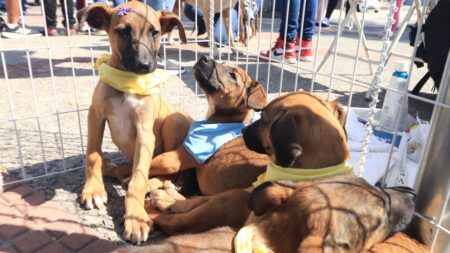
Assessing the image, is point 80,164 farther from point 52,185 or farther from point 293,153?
point 293,153

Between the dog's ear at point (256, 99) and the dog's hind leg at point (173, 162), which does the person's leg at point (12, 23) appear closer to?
the dog's hind leg at point (173, 162)

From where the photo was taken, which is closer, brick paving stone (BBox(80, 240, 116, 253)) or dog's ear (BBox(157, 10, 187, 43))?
brick paving stone (BBox(80, 240, 116, 253))

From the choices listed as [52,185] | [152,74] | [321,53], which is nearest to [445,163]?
[152,74]

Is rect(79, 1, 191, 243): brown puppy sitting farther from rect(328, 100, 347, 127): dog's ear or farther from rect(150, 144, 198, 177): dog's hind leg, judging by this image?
rect(328, 100, 347, 127): dog's ear

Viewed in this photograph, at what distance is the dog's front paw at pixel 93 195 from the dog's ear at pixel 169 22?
1244 mm

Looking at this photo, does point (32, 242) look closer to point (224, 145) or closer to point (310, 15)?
point (224, 145)

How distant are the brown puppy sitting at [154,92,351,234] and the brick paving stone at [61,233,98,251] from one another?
45cm

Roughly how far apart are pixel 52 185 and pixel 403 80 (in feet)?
10.7

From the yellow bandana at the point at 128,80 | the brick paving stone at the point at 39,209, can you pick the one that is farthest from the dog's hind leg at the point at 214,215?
the yellow bandana at the point at 128,80

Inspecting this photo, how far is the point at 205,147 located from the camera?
2902 millimetres

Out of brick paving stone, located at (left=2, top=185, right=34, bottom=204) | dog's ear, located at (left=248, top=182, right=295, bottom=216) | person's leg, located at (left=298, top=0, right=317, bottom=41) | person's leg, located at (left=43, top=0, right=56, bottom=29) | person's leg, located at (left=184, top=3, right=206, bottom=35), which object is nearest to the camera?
dog's ear, located at (left=248, top=182, right=295, bottom=216)

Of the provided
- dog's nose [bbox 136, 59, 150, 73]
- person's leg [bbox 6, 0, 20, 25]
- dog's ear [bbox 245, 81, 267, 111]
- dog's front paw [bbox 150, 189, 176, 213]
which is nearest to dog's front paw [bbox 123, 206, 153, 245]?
dog's front paw [bbox 150, 189, 176, 213]

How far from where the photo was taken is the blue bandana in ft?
9.52

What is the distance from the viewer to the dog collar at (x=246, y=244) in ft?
5.61
